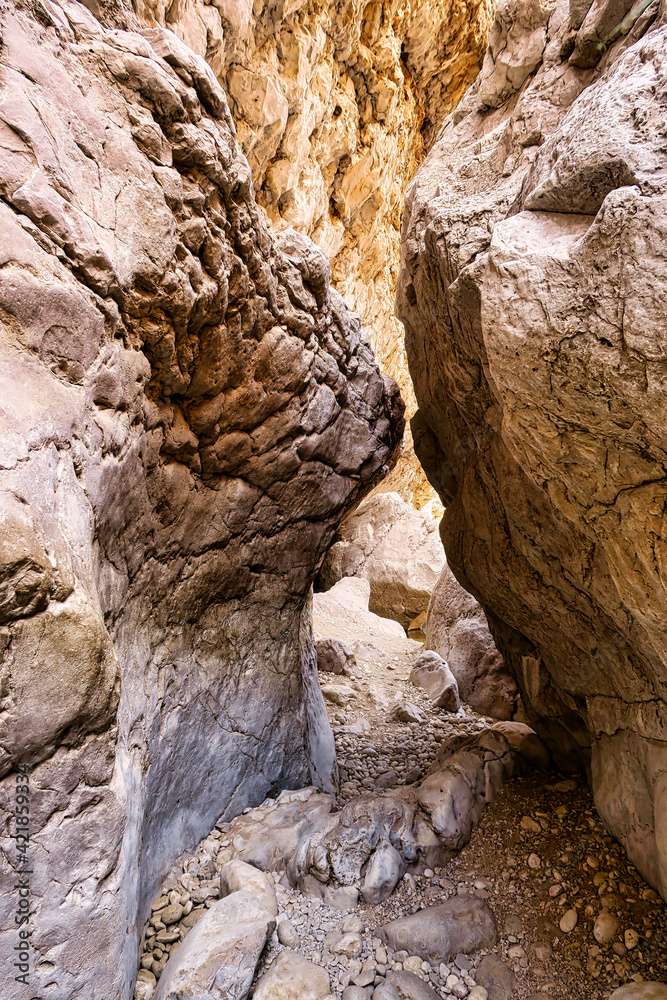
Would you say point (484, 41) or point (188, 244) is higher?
point (484, 41)

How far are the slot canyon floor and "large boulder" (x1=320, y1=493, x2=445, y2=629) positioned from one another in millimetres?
6431

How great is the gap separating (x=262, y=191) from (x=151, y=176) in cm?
599

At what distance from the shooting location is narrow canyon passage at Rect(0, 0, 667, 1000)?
1818 millimetres

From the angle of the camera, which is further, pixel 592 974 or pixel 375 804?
pixel 375 804

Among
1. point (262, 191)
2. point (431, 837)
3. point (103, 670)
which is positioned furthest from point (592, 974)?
point (262, 191)

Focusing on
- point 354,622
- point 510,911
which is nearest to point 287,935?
point 510,911

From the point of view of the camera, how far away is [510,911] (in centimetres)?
292

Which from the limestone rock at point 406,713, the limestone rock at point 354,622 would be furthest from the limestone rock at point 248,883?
the limestone rock at point 354,622

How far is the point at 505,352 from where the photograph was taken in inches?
91.2

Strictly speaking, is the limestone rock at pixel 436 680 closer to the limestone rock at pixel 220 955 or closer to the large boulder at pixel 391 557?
the large boulder at pixel 391 557

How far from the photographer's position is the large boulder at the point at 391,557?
35.1 ft

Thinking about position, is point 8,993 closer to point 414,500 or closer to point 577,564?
point 577,564

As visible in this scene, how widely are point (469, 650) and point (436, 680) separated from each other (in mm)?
691

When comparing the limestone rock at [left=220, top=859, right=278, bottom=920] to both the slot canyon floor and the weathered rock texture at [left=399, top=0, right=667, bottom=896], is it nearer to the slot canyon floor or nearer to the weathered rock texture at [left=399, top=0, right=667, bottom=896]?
the slot canyon floor
